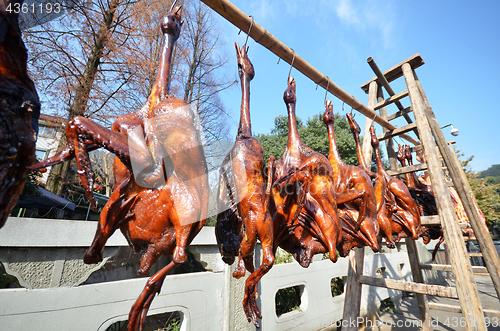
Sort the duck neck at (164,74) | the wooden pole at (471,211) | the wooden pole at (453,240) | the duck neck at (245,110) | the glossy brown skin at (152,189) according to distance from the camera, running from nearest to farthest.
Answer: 1. the glossy brown skin at (152,189)
2. the duck neck at (164,74)
3. the duck neck at (245,110)
4. the wooden pole at (453,240)
5. the wooden pole at (471,211)

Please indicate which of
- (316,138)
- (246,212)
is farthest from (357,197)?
(316,138)

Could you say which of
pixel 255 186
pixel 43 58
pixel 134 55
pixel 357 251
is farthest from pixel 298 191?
pixel 43 58

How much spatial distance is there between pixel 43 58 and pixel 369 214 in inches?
303

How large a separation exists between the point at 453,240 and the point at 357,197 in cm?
145

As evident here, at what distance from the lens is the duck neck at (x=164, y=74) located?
162 cm

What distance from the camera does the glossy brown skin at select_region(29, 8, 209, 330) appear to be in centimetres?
124

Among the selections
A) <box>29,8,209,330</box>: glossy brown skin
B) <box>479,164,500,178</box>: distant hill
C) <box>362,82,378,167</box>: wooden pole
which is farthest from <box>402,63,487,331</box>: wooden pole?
<box>479,164,500,178</box>: distant hill

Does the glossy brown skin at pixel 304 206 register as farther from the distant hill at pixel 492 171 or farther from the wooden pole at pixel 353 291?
the distant hill at pixel 492 171

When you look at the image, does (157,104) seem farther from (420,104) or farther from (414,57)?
(414,57)

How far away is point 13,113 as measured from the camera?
0.87m

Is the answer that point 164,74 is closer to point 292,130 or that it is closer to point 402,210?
point 292,130

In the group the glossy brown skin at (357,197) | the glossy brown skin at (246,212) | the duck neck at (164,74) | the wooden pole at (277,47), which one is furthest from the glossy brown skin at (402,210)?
the duck neck at (164,74)

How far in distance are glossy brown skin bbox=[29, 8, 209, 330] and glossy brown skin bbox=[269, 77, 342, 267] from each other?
0.72 metres

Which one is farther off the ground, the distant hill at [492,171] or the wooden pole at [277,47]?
the distant hill at [492,171]
